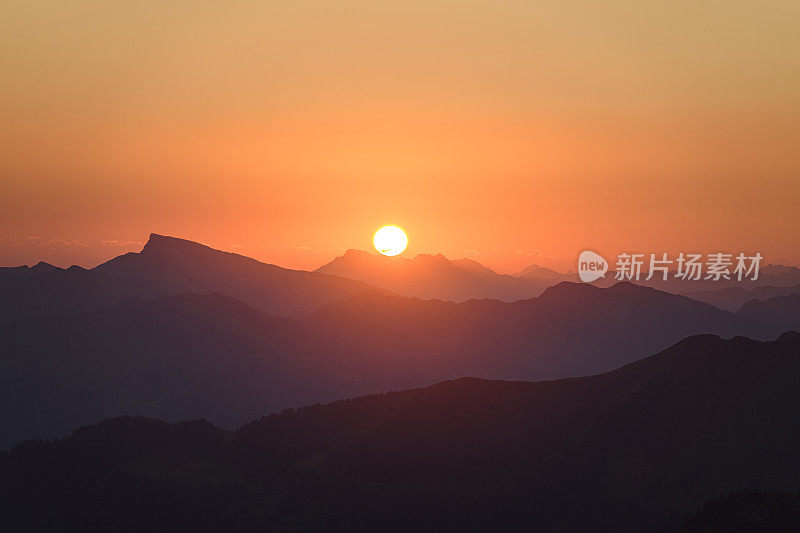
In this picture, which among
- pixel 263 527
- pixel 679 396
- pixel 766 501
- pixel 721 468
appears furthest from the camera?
pixel 679 396

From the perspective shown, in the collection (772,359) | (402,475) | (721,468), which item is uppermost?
(772,359)

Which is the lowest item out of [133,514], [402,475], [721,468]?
[133,514]

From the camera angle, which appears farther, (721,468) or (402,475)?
(402,475)

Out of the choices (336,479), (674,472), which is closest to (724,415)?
(674,472)

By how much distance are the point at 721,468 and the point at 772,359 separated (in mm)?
43937

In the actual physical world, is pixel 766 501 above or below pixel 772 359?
below

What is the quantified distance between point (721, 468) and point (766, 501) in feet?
153

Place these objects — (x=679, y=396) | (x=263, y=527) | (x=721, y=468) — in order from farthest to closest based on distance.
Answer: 1. (x=679, y=396)
2. (x=263, y=527)
3. (x=721, y=468)

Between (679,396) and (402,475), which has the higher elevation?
(679,396)

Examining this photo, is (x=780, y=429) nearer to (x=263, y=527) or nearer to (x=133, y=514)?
(x=263, y=527)

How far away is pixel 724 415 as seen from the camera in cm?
18450

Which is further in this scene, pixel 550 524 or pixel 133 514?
pixel 133 514

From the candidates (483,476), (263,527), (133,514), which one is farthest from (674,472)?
(133,514)

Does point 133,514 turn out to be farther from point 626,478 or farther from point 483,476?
point 626,478
